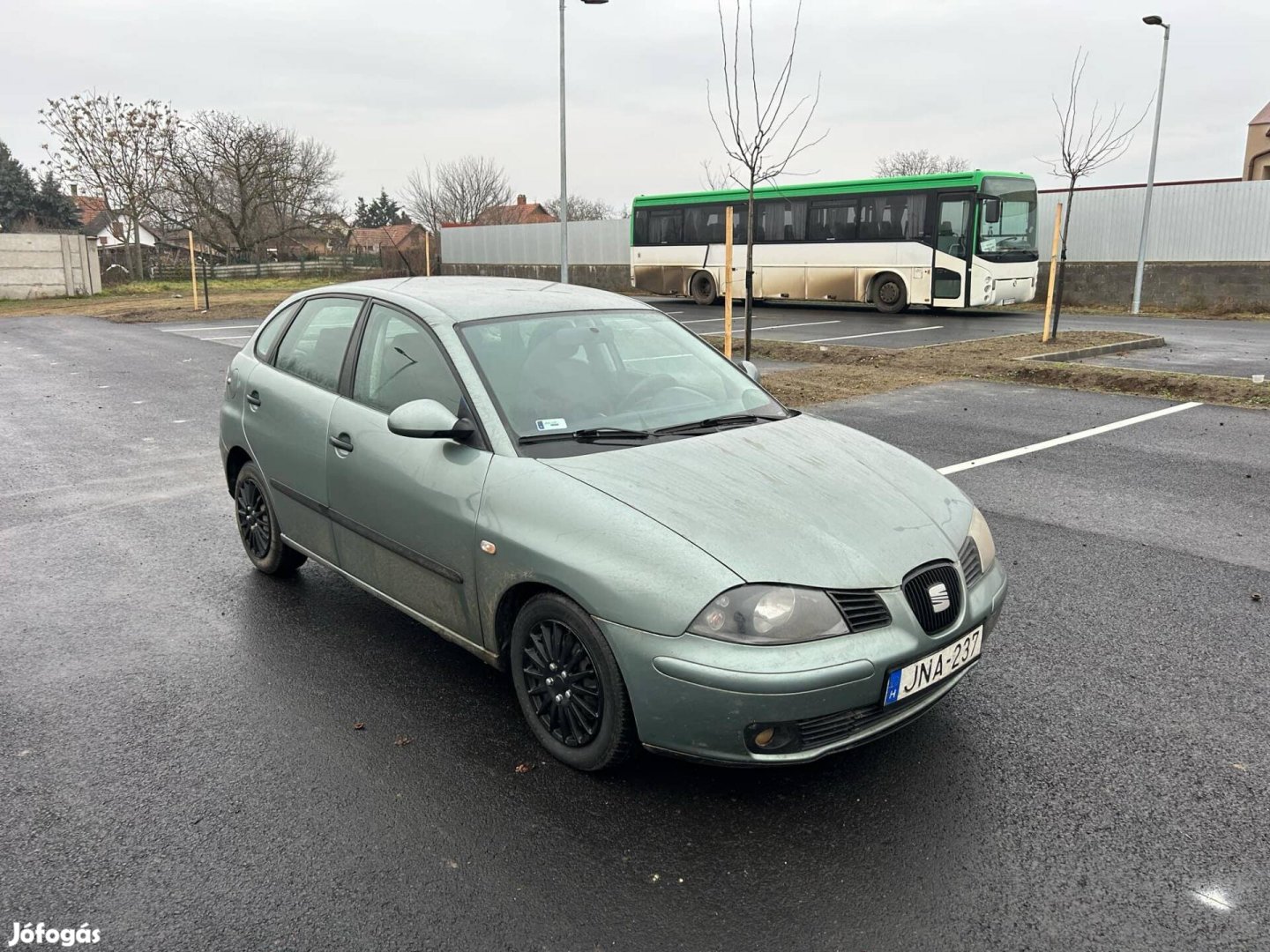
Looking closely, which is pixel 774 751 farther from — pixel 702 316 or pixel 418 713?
pixel 702 316

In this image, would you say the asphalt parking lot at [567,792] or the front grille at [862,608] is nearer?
the asphalt parking lot at [567,792]

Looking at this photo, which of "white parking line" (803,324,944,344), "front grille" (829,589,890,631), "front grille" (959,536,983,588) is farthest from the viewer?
"white parking line" (803,324,944,344)

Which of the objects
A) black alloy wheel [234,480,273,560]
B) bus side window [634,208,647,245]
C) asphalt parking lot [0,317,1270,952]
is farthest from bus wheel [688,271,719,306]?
black alloy wheel [234,480,273,560]

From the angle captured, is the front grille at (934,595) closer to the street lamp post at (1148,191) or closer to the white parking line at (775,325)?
the white parking line at (775,325)

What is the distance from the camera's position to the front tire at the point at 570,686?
306cm

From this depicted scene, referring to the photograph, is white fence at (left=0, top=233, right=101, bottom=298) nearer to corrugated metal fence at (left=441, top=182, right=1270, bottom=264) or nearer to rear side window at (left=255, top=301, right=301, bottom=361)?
corrugated metal fence at (left=441, top=182, right=1270, bottom=264)

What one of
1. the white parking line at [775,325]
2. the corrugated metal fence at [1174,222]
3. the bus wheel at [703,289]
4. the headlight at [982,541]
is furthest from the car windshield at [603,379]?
the bus wheel at [703,289]

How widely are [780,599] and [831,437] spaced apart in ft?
4.31

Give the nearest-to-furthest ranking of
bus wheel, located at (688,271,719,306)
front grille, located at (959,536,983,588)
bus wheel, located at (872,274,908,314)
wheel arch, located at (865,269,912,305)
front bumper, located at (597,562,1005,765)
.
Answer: front bumper, located at (597,562,1005,765) < front grille, located at (959,536,983,588) < wheel arch, located at (865,269,912,305) < bus wheel, located at (872,274,908,314) < bus wheel, located at (688,271,719,306)

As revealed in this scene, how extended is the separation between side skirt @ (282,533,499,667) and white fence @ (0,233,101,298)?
38.6 m

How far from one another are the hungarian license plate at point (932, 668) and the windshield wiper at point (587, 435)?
1328 millimetres

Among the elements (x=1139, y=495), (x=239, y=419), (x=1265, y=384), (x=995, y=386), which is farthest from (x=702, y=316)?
(x=239, y=419)

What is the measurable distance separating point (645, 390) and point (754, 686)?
1665 mm

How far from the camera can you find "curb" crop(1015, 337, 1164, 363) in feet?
47.2
